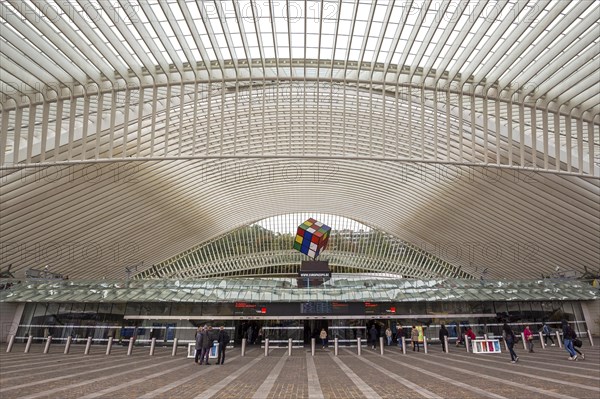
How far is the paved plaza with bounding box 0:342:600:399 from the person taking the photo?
9.69 m

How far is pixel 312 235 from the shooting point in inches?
1768

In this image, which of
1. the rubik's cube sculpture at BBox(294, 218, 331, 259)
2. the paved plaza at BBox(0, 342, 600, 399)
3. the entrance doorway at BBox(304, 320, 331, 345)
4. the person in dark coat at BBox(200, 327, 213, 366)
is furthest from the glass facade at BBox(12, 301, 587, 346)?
the rubik's cube sculpture at BBox(294, 218, 331, 259)

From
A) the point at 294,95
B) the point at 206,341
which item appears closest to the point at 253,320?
the point at 206,341

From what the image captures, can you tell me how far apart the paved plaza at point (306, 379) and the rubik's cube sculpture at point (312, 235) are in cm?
2735

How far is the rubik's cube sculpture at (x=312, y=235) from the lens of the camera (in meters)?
44.7

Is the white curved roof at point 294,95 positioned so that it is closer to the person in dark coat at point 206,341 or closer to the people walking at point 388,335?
the person in dark coat at point 206,341

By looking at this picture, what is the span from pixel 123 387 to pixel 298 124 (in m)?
25.2

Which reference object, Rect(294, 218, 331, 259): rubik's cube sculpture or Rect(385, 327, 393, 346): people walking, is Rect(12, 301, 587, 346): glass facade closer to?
Rect(385, 327, 393, 346): people walking

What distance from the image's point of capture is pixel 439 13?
56.4 feet

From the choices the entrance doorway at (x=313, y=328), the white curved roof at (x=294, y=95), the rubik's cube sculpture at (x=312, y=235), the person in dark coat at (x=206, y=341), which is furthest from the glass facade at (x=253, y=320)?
the rubik's cube sculpture at (x=312, y=235)

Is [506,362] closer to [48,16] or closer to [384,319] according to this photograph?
[384,319]

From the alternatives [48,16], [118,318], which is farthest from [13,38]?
[118,318]

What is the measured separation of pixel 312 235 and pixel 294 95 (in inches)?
725

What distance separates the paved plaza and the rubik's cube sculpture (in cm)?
2735
